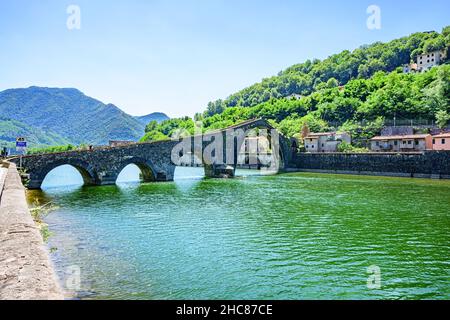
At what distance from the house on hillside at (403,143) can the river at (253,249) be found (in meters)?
30.3

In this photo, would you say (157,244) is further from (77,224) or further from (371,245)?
(371,245)

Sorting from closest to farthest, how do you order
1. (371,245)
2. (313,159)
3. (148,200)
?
(371,245) < (148,200) < (313,159)

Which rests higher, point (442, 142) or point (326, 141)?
point (326, 141)

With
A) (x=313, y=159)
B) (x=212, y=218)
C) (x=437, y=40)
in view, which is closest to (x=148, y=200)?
(x=212, y=218)

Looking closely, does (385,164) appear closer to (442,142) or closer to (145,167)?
(442,142)

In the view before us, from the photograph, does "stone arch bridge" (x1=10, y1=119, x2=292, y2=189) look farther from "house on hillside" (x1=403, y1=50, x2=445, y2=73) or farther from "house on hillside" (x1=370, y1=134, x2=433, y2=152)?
"house on hillside" (x1=403, y1=50, x2=445, y2=73)

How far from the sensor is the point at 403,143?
166ft

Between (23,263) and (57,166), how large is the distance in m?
26.7

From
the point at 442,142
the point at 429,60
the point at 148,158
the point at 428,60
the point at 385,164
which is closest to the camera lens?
the point at 148,158

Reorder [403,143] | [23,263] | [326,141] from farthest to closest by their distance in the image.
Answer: [326,141]
[403,143]
[23,263]

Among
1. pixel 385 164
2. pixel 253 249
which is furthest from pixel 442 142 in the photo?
pixel 253 249

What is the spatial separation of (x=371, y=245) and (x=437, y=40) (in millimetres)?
118366

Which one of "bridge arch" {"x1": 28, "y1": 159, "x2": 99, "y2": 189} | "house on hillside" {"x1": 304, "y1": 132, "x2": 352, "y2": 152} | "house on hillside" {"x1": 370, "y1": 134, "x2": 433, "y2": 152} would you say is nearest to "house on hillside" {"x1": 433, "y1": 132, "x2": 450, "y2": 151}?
"house on hillside" {"x1": 370, "y1": 134, "x2": 433, "y2": 152}

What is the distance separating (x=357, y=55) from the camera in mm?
141125
